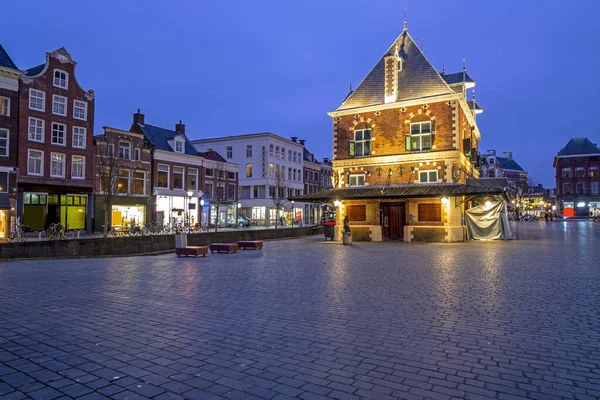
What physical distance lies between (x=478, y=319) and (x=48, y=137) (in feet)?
116

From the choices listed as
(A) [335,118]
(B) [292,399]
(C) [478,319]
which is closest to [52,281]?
(B) [292,399]

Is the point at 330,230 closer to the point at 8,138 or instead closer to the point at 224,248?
the point at 224,248

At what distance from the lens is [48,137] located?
33.0 meters

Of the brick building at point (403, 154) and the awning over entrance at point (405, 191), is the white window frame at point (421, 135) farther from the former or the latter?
the awning over entrance at point (405, 191)

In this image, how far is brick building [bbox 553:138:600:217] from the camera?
8544cm

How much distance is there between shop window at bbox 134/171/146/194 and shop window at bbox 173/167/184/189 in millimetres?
4168

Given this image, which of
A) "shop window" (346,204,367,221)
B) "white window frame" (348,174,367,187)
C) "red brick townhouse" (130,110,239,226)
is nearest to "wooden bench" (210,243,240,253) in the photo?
"shop window" (346,204,367,221)

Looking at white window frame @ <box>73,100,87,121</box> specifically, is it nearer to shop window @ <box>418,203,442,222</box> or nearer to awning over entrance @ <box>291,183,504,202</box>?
awning over entrance @ <box>291,183,504,202</box>

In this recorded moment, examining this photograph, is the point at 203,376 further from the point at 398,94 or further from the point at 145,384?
the point at 398,94

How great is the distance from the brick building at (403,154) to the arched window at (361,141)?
7 cm

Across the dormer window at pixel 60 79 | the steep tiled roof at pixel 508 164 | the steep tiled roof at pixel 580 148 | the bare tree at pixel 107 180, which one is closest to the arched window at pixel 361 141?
the bare tree at pixel 107 180

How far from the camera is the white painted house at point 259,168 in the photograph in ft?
192

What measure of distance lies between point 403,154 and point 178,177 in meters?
27.2

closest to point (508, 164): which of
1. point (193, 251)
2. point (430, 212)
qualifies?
point (430, 212)
